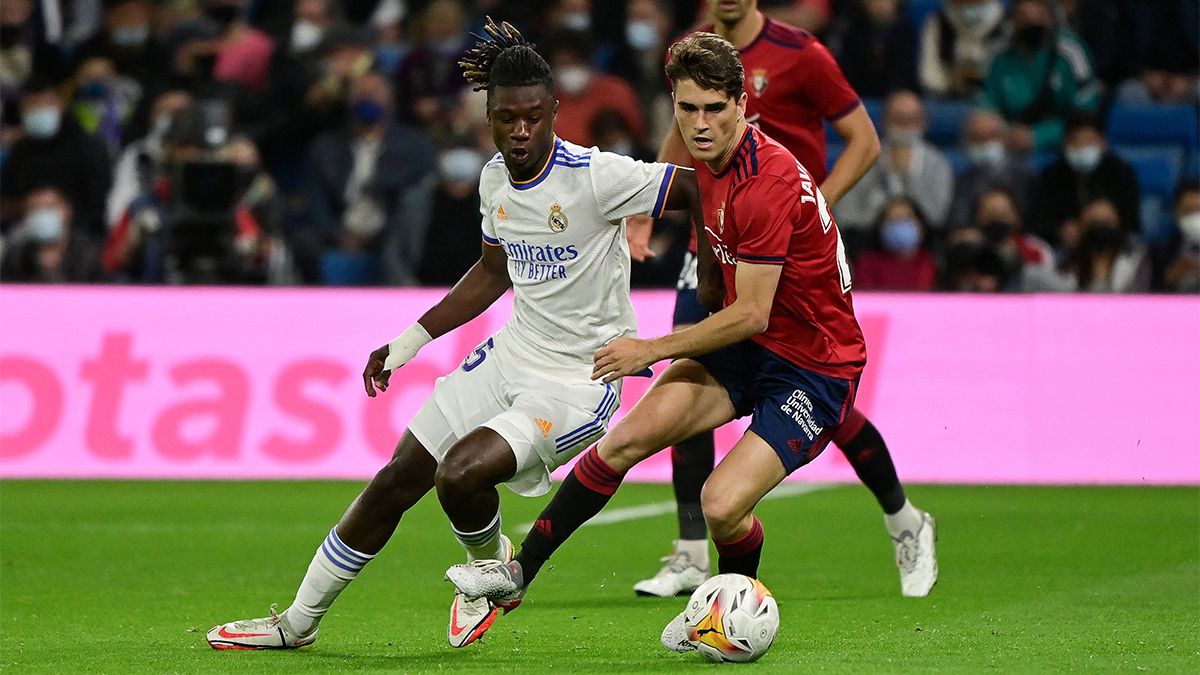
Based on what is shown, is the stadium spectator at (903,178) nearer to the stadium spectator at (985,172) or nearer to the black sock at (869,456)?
the stadium spectator at (985,172)

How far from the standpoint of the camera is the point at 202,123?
1323 cm

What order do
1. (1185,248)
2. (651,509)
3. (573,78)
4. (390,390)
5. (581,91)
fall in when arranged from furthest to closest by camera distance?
(573,78), (581,91), (1185,248), (390,390), (651,509)

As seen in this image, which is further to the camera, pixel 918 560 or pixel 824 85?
pixel 824 85

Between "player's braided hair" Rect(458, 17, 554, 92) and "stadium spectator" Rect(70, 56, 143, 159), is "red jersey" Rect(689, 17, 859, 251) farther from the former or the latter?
"stadium spectator" Rect(70, 56, 143, 159)

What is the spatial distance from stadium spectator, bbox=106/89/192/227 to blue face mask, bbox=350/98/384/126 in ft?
4.10

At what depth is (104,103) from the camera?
14.7m

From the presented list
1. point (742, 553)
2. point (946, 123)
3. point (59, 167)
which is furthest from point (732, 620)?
point (59, 167)

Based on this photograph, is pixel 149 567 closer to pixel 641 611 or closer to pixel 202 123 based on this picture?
pixel 641 611

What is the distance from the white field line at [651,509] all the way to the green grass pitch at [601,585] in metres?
0.11

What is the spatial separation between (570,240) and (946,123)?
8.84 metres

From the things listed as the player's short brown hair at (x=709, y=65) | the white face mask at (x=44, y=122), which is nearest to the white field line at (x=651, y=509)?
the player's short brown hair at (x=709, y=65)

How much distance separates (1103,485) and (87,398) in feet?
20.0

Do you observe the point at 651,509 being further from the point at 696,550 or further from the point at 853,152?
the point at 853,152

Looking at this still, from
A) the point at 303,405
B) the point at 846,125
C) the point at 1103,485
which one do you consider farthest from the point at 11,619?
the point at 1103,485
